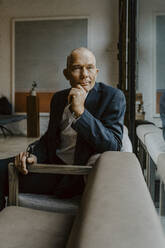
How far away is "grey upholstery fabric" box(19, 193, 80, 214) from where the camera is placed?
1.57 metres

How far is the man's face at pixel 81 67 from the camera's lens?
172 centimetres

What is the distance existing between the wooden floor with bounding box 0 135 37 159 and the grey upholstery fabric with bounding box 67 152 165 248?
13.9 feet

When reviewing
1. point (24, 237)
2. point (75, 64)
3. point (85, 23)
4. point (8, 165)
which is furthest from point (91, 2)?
point (24, 237)

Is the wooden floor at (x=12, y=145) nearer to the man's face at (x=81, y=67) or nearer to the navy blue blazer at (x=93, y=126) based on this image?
the navy blue blazer at (x=93, y=126)

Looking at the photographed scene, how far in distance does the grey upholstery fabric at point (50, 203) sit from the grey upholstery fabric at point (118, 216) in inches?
25.3

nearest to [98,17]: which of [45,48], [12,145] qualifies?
[45,48]

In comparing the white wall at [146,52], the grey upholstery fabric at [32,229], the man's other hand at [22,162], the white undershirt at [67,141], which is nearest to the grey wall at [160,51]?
the white wall at [146,52]

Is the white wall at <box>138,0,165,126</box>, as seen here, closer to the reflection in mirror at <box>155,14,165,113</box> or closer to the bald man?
the reflection in mirror at <box>155,14,165,113</box>

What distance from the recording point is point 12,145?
20.0 feet

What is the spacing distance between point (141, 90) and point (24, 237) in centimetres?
276

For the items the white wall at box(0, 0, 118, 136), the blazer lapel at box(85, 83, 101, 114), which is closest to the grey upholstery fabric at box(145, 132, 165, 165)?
the blazer lapel at box(85, 83, 101, 114)

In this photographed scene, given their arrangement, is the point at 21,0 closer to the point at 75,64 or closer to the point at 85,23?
the point at 85,23

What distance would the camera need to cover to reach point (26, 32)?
7547 mm

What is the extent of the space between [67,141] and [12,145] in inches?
178
